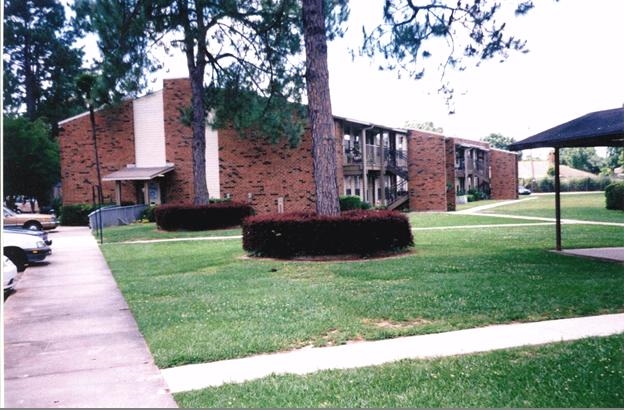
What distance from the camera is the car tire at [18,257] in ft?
44.3

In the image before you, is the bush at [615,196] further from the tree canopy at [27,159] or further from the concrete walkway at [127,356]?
the tree canopy at [27,159]

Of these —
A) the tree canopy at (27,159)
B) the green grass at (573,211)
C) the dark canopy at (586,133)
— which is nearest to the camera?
the dark canopy at (586,133)

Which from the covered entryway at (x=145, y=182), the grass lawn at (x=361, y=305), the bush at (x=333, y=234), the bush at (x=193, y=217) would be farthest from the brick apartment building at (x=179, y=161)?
the bush at (x=333, y=234)

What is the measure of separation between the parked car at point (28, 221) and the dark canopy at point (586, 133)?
Answer: 20451mm

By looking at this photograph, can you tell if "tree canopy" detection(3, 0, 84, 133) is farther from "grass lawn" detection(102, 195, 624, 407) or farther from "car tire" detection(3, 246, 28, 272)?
"grass lawn" detection(102, 195, 624, 407)

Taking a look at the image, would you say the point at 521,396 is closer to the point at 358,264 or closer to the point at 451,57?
the point at 358,264

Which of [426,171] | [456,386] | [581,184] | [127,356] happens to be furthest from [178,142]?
[581,184]

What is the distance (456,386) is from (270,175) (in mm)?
26376

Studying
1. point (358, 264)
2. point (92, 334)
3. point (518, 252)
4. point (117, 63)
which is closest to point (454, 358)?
point (92, 334)

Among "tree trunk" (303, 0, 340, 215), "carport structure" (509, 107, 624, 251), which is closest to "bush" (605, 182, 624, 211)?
"carport structure" (509, 107, 624, 251)

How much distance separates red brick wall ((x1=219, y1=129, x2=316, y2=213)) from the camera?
30453 millimetres

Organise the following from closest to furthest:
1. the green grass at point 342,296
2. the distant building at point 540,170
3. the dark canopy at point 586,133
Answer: the green grass at point 342,296
the dark canopy at point 586,133
the distant building at point 540,170

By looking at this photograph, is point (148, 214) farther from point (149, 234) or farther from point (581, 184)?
point (581, 184)

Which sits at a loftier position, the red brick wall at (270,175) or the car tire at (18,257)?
the red brick wall at (270,175)
